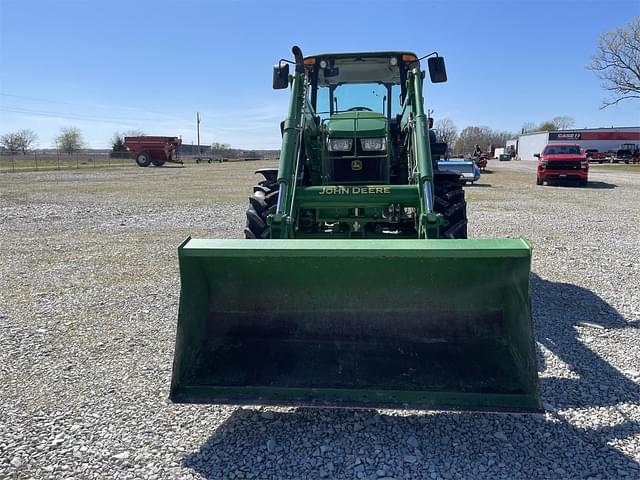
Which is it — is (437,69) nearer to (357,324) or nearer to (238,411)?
(357,324)

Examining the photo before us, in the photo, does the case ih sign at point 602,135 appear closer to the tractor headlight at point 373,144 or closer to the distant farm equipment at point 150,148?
the distant farm equipment at point 150,148

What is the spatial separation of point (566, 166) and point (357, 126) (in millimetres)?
17835

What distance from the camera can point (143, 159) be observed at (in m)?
41.7

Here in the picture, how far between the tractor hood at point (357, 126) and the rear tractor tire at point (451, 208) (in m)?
0.91

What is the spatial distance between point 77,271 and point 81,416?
12.7 ft

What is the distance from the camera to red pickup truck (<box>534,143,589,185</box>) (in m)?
20.0

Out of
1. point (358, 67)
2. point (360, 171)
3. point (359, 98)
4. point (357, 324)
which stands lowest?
point (357, 324)

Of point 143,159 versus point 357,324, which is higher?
point 143,159

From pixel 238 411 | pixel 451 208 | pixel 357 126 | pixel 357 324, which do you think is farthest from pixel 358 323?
pixel 357 126

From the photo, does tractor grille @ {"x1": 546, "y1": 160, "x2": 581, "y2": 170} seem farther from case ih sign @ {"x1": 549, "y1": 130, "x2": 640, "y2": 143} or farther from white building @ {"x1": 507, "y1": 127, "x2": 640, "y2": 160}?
case ih sign @ {"x1": 549, "y1": 130, "x2": 640, "y2": 143}

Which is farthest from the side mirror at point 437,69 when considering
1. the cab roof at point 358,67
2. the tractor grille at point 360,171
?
the tractor grille at point 360,171

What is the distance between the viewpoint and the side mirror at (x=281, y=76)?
5.12m

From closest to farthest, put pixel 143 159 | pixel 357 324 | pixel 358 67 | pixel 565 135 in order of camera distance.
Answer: pixel 357 324 → pixel 358 67 → pixel 143 159 → pixel 565 135

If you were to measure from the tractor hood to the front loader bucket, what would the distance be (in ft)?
8.33
